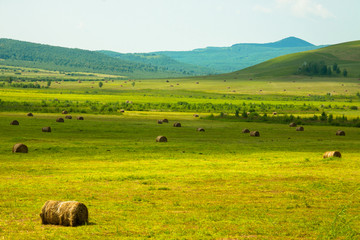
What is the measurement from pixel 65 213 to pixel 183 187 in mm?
8816

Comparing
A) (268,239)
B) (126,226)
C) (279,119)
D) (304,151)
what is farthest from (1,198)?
(279,119)

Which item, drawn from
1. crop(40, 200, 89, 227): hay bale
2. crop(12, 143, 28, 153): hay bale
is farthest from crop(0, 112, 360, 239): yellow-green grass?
crop(12, 143, 28, 153): hay bale

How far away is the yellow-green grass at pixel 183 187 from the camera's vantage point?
1573 cm

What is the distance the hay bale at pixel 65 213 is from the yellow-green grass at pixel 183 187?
0.99 feet

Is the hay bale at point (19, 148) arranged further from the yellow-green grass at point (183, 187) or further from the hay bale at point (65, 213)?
the hay bale at point (65, 213)

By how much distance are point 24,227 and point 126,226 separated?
295cm

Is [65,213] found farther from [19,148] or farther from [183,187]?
[19,148]

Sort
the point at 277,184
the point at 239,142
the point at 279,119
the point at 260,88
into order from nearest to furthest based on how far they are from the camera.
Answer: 1. the point at 277,184
2. the point at 239,142
3. the point at 279,119
4. the point at 260,88

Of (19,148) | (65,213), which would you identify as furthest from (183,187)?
(19,148)

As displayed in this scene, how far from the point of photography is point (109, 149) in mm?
38125

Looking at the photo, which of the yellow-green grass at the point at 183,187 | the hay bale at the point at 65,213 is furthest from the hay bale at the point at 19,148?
Answer: the hay bale at the point at 65,213

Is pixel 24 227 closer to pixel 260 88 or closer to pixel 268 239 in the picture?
pixel 268 239

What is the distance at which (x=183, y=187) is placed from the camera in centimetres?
2325

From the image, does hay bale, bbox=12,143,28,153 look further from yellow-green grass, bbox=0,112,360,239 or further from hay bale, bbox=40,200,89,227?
hay bale, bbox=40,200,89,227
